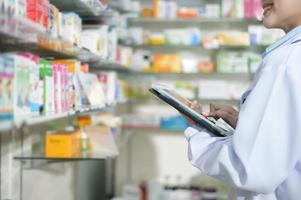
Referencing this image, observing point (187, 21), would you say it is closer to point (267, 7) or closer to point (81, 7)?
point (81, 7)

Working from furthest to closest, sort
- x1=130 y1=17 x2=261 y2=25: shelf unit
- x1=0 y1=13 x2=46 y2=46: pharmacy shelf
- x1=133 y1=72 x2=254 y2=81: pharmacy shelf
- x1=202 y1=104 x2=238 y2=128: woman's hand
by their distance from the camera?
x1=133 y1=72 x2=254 y2=81: pharmacy shelf → x1=130 y1=17 x2=261 y2=25: shelf unit → x1=202 y1=104 x2=238 y2=128: woman's hand → x1=0 y1=13 x2=46 y2=46: pharmacy shelf

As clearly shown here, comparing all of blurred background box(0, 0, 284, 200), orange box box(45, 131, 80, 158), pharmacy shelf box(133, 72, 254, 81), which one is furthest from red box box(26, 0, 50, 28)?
pharmacy shelf box(133, 72, 254, 81)

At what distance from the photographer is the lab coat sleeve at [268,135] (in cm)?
119

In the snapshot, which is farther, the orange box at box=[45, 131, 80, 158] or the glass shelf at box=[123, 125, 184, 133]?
the glass shelf at box=[123, 125, 184, 133]

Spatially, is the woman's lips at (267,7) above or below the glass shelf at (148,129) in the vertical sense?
above

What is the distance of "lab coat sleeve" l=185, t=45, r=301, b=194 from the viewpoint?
3.91 feet

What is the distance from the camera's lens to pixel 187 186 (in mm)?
4133

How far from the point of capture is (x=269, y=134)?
1.20 meters

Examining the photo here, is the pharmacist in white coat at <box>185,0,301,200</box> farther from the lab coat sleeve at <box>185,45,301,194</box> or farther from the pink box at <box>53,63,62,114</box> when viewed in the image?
the pink box at <box>53,63,62,114</box>

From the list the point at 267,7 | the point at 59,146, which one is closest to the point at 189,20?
the point at 59,146

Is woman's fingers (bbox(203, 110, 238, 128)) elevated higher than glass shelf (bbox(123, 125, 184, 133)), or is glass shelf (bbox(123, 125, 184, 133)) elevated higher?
woman's fingers (bbox(203, 110, 238, 128))

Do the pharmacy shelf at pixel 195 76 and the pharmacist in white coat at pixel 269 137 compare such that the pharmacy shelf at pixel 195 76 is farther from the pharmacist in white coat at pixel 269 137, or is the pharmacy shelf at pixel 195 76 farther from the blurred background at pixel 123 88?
the pharmacist in white coat at pixel 269 137

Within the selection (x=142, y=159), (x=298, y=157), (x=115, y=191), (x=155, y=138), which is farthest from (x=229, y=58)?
(x=298, y=157)

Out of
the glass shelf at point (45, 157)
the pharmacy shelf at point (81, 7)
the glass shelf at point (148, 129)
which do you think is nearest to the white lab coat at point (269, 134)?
the glass shelf at point (45, 157)
